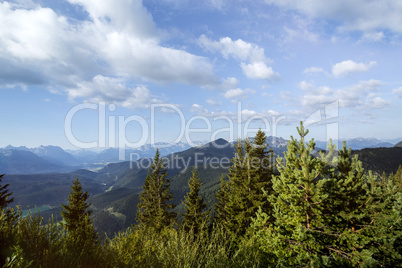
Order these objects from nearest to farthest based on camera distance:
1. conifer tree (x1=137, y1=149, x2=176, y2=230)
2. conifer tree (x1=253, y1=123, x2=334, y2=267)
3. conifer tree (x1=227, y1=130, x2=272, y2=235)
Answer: conifer tree (x1=253, y1=123, x2=334, y2=267)
conifer tree (x1=227, y1=130, x2=272, y2=235)
conifer tree (x1=137, y1=149, x2=176, y2=230)

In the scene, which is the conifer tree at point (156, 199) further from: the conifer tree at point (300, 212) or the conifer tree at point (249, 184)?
the conifer tree at point (300, 212)

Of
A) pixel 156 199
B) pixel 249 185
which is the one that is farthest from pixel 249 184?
pixel 156 199

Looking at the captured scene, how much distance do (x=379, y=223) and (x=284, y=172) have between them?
193 inches

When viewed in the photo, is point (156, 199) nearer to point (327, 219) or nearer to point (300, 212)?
point (300, 212)

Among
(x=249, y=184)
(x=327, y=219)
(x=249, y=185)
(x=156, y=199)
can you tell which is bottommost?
(x=156, y=199)

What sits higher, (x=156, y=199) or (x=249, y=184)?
(x=249, y=184)

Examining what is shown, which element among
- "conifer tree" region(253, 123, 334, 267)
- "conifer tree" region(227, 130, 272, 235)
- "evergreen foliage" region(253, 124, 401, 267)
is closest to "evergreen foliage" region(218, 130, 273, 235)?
"conifer tree" region(227, 130, 272, 235)

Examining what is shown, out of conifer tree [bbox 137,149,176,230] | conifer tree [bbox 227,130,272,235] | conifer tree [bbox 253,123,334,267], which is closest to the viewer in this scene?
conifer tree [bbox 253,123,334,267]

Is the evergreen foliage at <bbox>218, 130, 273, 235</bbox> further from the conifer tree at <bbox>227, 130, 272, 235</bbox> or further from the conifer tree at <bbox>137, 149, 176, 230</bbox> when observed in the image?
the conifer tree at <bbox>137, 149, 176, 230</bbox>

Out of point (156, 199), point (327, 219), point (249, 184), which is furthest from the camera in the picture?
point (156, 199)

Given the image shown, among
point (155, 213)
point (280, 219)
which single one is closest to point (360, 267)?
point (280, 219)

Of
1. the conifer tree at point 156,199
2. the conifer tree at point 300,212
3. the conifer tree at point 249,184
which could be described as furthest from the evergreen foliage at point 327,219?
the conifer tree at point 156,199

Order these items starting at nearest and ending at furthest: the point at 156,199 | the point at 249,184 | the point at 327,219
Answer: the point at 327,219 → the point at 249,184 → the point at 156,199

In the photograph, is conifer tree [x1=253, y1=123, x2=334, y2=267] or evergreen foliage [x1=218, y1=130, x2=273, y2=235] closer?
conifer tree [x1=253, y1=123, x2=334, y2=267]
